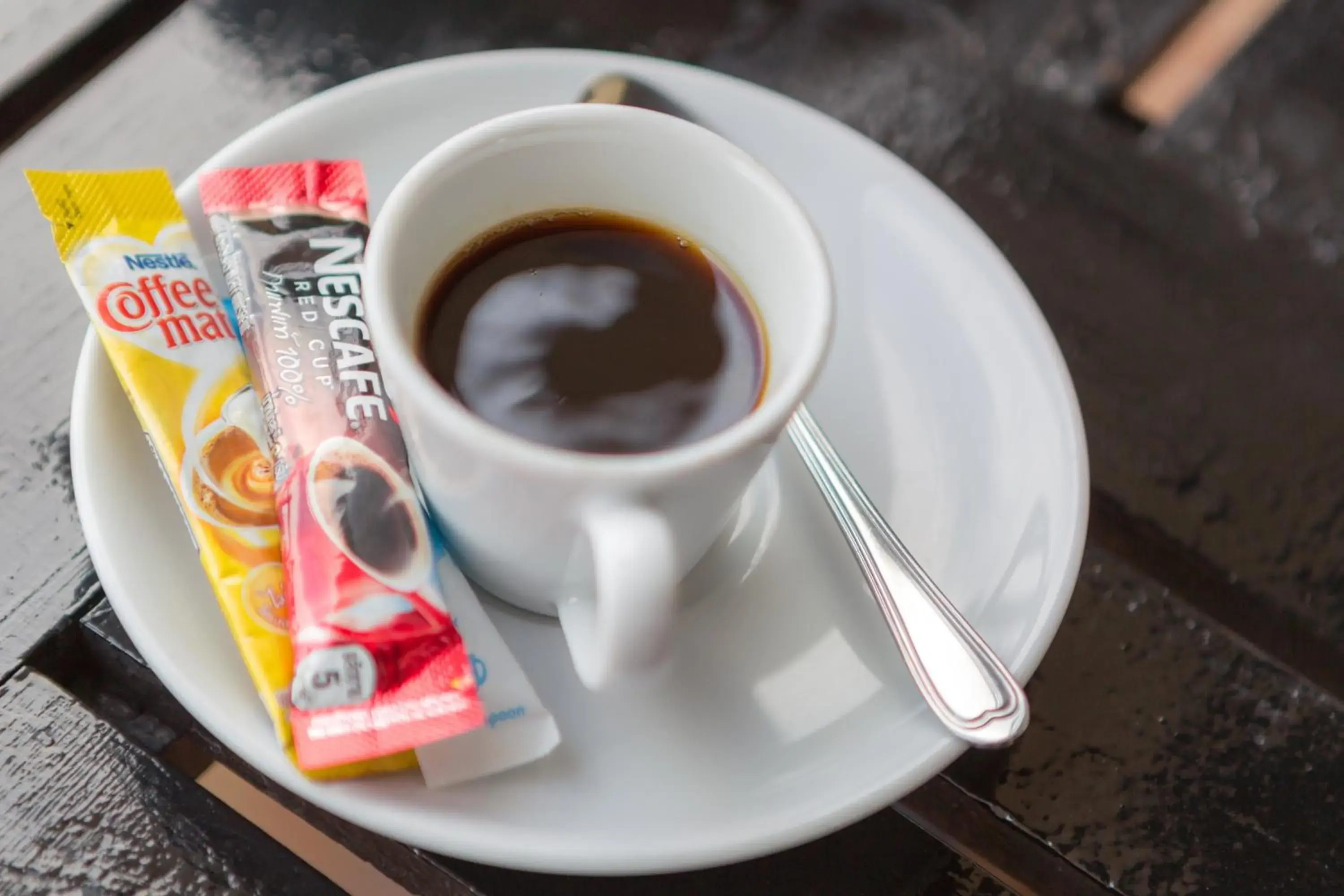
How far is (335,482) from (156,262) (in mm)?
198

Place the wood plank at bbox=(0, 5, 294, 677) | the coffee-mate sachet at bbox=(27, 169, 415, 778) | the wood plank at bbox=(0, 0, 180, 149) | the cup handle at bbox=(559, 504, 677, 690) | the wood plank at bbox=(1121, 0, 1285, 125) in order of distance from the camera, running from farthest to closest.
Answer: the wood plank at bbox=(1121, 0, 1285, 125) < the wood plank at bbox=(0, 0, 180, 149) < the wood plank at bbox=(0, 5, 294, 677) < the coffee-mate sachet at bbox=(27, 169, 415, 778) < the cup handle at bbox=(559, 504, 677, 690)

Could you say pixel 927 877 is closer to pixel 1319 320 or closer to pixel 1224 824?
pixel 1224 824

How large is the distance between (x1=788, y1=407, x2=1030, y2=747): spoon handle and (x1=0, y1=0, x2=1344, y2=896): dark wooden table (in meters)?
0.12

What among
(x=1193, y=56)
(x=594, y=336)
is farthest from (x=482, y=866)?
(x=1193, y=56)

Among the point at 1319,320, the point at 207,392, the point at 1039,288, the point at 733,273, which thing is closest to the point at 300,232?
the point at 207,392

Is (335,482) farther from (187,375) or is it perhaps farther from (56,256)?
(56,256)

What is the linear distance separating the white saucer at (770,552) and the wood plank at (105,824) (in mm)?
139

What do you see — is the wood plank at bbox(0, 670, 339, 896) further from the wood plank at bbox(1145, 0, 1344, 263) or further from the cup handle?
the wood plank at bbox(1145, 0, 1344, 263)

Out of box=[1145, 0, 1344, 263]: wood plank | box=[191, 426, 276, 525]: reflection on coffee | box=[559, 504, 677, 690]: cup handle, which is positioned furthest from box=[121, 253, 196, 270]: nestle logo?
box=[1145, 0, 1344, 263]: wood plank

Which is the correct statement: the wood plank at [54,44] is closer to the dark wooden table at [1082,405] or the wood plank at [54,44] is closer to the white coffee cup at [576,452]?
the dark wooden table at [1082,405]

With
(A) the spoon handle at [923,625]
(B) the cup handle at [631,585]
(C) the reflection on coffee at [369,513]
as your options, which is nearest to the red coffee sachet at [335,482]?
(C) the reflection on coffee at [369,513]

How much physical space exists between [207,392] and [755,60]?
1.84 feet

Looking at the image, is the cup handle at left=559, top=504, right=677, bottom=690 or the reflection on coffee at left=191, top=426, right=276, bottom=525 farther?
the reflection on coffee at left=191, top=426, right=276, bottom=525

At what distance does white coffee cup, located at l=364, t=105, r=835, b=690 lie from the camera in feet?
1.60
